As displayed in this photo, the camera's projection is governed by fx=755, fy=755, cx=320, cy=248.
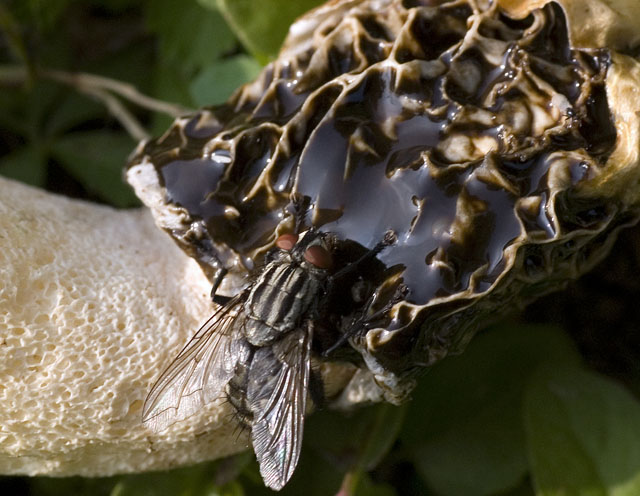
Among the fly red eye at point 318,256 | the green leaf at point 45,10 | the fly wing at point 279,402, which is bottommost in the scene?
the fly wing at point 279,402

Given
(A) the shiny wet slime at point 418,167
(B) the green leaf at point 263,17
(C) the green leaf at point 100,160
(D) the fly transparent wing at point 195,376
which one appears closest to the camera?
(A) the shiny wet slime at point 418,167

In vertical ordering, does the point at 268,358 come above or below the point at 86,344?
below

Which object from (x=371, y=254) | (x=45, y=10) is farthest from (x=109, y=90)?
(x=371, y=254)

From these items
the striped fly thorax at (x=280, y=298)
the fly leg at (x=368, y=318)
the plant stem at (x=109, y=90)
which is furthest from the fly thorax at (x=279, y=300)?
the plant stem at (x=109, y=90)

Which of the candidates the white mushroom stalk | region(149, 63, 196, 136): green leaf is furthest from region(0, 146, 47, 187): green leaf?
the white mushroom stalk

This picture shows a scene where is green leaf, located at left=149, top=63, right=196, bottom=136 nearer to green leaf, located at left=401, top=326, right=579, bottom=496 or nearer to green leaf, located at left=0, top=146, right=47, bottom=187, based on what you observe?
green leaf, located at left=0, top=146, right=47, bottom=187

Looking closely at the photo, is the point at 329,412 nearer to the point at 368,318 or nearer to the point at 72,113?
the point at 368,318

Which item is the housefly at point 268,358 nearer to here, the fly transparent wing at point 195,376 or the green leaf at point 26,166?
the fly transparent wing at point 195,376
